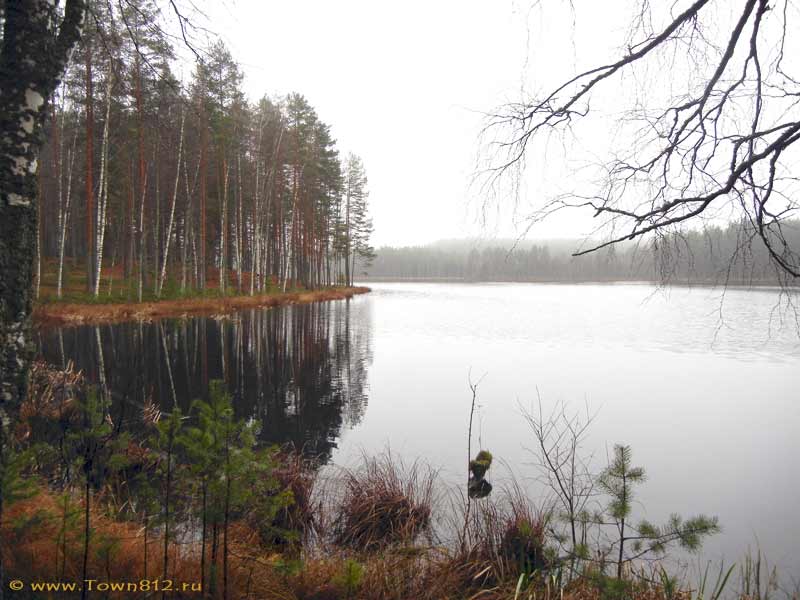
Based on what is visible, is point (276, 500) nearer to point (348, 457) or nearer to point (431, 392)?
point (348, 457)

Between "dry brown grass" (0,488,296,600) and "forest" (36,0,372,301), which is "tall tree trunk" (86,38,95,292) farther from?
"dry brown grass" (0,488,296,600)

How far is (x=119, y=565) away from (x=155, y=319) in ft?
58.7

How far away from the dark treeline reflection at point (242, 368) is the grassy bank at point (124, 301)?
159 centimetres

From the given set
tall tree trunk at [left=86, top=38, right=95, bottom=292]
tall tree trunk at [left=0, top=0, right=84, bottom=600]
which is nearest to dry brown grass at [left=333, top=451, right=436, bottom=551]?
tall tree trunk at [left=0, top=0, right=84, bottom=600]

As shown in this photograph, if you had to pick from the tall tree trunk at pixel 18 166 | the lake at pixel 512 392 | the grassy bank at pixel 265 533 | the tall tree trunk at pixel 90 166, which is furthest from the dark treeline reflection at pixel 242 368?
the tall tree trunk at pixel 90 166

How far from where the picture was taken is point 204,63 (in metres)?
3.46

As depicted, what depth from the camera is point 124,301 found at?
18625 millimetres

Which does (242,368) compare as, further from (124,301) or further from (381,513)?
(124,301)

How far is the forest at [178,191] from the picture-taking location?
18.1 meters

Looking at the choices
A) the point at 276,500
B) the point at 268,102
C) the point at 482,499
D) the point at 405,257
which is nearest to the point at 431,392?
the point at 482,499

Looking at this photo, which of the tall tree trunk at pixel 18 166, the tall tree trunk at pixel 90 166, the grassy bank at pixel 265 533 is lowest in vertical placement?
the grassy bank at pixel 265 533

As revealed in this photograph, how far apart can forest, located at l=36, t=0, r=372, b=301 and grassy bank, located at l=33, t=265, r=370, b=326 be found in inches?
12.3

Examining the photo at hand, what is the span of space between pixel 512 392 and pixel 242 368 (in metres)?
6.35

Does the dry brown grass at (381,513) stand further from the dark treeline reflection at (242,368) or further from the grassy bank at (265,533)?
the dark treeline reflection at (242,368)
